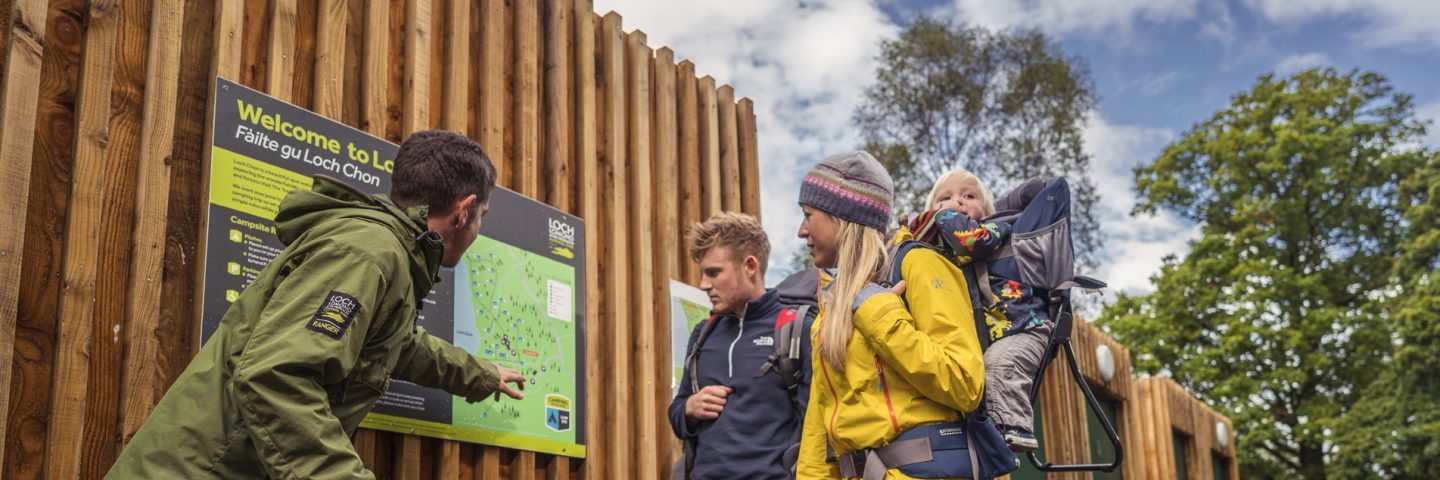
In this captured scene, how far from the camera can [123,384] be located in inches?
140

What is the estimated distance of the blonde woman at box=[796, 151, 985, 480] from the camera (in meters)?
3.25

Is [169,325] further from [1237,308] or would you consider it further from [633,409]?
[1237,308]

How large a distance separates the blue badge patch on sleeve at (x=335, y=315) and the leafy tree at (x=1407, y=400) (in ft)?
65.8

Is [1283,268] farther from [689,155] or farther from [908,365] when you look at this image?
[908,365]

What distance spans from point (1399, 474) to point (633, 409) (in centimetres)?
1843

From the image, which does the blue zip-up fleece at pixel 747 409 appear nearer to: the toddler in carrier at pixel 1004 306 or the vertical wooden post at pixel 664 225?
the toddler in carrier at pixel 1004 306

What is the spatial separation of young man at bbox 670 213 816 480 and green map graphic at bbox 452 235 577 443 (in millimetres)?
619

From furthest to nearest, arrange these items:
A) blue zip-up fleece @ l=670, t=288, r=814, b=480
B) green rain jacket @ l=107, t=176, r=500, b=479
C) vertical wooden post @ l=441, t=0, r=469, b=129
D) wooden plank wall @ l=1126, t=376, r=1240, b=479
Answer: wooden plank wall @ l=1126, t=376, r=1240, b=479 < vertical wooden post @ l=441, t=0, r=469, b=129 < blue zip-up fleece @ l=670, t=288, r=814, b=480 < green rain jacket @ l=107, t=176, r=500, b=479

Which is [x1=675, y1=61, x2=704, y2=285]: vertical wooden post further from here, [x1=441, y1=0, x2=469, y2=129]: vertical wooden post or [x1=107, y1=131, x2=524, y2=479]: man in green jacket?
[x1=107, y1=131, x2=524, y2=479]: man in green jacket

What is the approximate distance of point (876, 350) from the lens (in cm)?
333

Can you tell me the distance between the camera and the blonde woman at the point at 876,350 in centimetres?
325

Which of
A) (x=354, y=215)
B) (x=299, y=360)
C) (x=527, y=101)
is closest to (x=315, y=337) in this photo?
(x=299, y=360)

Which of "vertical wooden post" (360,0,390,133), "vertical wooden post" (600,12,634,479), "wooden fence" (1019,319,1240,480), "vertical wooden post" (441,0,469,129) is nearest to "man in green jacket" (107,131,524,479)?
"vertical wooden post" (360,0,390,133)

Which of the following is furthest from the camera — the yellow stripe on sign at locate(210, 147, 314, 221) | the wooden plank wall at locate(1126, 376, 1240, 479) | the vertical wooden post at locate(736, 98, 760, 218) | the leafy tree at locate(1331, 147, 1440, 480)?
the leafy tree at locate(1331, 147, 1440, 480)
